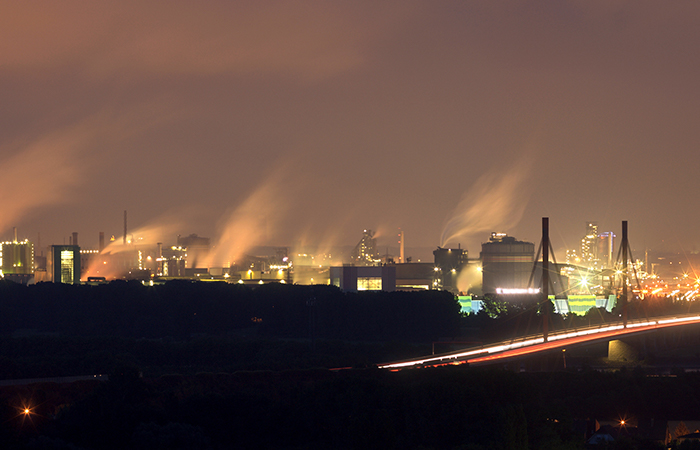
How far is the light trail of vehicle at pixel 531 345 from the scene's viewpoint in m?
71.4

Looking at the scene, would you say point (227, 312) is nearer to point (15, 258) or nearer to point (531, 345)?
point (531, 345)

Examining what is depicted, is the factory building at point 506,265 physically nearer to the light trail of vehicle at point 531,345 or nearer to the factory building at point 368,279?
the factory building at point 368,279

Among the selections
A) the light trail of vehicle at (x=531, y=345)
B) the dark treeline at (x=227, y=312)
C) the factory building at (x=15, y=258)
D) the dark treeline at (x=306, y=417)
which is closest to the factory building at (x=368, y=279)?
the dark treeline at (x=227, y=312)

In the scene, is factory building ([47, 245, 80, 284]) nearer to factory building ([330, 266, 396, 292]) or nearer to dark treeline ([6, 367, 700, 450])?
factory building ([330, 266, 396, 292])

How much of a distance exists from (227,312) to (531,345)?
5066 centimetres

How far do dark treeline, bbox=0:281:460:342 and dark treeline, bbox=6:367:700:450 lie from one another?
56.0 metres

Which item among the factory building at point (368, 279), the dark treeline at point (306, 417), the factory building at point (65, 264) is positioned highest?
the factory building at point (65, 264)

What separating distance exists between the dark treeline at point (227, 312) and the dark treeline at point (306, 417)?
5604 centimetres

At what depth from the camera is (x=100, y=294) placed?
12719cm

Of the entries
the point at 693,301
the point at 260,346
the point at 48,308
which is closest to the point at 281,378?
the point at 260,346

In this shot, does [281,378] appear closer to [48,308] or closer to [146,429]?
[146,429]

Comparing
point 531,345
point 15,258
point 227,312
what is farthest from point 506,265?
point 15,258

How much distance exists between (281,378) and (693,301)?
353 ft

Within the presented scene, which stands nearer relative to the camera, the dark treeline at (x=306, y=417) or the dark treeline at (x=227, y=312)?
the dark treeline at (x=306, y=417)
